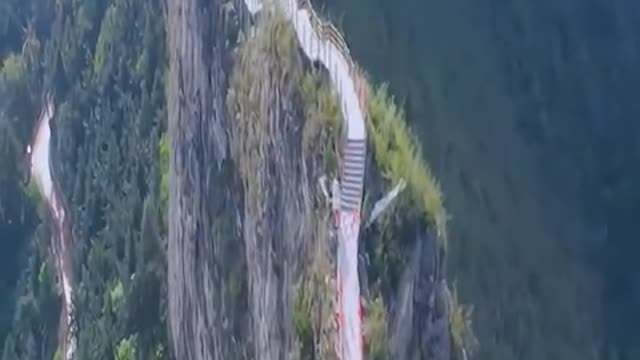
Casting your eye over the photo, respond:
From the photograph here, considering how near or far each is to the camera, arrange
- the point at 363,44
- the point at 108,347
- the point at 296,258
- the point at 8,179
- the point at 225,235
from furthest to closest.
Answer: the point at 8,179, the point at 108,347, the point at 225,235, the point at 363,44, the point at 296,258

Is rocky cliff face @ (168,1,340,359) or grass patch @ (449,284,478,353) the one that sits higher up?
rocky cliff face @ (168,1,340,359)

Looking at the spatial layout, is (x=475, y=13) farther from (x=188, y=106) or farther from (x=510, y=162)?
(x=188, y=106)

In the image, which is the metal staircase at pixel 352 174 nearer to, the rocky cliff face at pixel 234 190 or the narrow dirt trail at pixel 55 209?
the rocky cliff face at pixel 234 190

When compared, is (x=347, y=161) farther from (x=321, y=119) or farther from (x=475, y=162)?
(x=475, y=162)

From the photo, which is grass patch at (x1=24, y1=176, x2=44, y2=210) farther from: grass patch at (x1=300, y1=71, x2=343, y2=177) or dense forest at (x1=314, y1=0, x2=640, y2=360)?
grass patch at (x1=300, y1=71, x2=343, y2=177)

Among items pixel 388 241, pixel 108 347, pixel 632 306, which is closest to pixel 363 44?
pixel 388 241

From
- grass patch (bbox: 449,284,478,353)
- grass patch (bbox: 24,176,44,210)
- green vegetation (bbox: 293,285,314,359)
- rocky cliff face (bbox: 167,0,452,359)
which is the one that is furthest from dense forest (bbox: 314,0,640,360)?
grass patch (bbox: 24,176,44,210)
